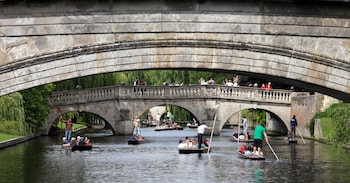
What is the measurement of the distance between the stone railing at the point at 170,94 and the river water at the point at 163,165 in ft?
31.1

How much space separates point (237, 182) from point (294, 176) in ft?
5.66

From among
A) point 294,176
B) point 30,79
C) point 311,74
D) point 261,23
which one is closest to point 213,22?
point 261,23

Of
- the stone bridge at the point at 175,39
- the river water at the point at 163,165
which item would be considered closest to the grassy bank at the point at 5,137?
the river water at the point at 163,165

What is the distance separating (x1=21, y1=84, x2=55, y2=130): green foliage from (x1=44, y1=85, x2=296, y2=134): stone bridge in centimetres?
170

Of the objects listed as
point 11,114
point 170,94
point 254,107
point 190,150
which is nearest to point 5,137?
point 11,114

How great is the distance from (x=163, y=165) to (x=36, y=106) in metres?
13.9

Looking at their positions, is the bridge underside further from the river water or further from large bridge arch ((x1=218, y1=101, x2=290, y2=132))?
the river water

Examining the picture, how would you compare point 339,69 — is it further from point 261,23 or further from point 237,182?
point 237,182

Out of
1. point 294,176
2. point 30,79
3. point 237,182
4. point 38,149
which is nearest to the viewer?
point 30,79

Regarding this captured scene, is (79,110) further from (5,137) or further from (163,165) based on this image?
(163,165)

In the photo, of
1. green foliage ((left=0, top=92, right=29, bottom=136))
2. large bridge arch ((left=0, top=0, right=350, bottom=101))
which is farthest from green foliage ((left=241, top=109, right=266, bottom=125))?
large bridge arch ((left=0, top=0, right=350, bottom=101))

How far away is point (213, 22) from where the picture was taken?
774cm

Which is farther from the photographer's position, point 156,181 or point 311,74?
point 156,181

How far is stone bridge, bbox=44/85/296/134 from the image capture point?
36.0 metres
